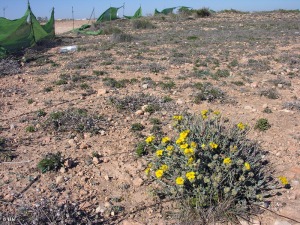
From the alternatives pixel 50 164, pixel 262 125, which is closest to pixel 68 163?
pixel 50 164

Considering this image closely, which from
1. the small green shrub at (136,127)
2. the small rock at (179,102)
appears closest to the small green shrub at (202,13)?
the small rock at (179,102)

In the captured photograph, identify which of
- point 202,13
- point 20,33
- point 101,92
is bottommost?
point 101,92

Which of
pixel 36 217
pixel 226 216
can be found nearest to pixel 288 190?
pixel 226 216

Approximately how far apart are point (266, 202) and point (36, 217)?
203 cm

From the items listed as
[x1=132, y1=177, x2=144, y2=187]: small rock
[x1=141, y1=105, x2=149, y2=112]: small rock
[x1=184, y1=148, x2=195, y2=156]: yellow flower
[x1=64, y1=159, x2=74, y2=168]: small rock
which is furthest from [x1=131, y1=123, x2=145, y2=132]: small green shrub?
[x1=184, y1=148, x2=195, y2=156]: yellow flower

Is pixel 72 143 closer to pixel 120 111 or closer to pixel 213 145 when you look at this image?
pixel 120 111

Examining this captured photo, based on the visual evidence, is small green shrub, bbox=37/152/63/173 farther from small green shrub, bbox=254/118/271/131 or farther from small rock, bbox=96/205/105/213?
small green shrub, bbox=254/118/271/131

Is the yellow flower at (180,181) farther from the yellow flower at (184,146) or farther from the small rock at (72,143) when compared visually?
the small rock at (72,143)

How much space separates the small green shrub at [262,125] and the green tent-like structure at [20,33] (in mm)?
7471

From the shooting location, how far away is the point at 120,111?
530 cm

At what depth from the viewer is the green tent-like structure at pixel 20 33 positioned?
375 inches

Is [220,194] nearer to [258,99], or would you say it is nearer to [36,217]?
[36,217]

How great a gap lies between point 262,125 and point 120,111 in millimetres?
2201

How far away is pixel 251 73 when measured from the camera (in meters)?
7.67
